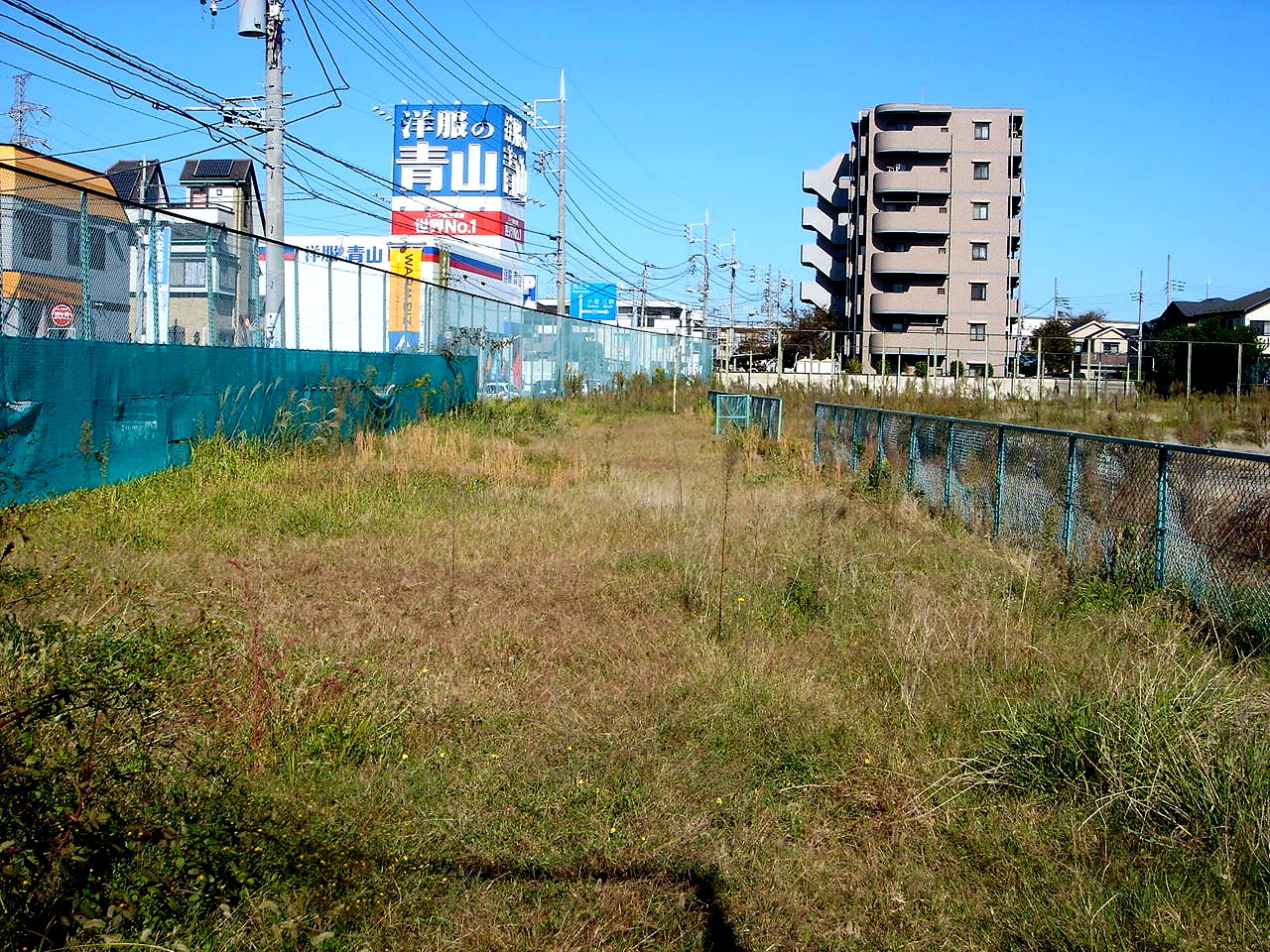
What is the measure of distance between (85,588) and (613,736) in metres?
Result: 3.66

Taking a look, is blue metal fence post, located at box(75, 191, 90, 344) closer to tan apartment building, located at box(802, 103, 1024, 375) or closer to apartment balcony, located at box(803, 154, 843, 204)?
tan apartment building, located at box(802, 103, 1024, 375)

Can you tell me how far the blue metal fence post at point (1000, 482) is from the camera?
1029 cm

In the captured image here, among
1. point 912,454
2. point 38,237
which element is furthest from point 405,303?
point 912,454

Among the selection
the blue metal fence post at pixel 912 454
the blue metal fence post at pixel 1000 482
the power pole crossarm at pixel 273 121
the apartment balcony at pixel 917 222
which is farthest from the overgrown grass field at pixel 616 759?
the apartment balcony at pixel 917 222

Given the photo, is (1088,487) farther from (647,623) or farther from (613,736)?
(613,736)

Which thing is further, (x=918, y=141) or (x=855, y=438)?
(x=918, y=141)

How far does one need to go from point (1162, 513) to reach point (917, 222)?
62.8m

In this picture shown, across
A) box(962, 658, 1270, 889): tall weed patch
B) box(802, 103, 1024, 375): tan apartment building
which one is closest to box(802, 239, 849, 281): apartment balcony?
box(802, 103, 1024, 375): tan apartment building

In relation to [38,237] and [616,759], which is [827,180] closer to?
[38,237]

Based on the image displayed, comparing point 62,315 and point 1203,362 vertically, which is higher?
point 1203,362

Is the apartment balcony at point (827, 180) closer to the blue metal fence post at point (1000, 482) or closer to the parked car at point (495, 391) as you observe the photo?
the parked car at point (495, 391)

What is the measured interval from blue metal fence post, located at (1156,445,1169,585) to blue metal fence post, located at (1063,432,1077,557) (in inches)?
46.3

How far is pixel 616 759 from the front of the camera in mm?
4789

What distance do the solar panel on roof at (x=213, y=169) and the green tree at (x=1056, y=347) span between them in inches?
1399
